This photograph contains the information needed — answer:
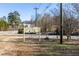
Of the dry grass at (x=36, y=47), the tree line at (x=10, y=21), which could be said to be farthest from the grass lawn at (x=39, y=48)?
the tree line at (x=10, y=21)

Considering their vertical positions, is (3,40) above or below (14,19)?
below

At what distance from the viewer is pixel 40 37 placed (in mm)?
3111

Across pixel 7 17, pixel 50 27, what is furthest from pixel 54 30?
pixel 7 17

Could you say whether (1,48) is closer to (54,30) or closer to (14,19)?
(14,19)

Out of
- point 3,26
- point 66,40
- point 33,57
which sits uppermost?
point 3,26

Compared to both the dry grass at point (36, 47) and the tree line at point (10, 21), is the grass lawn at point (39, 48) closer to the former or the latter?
the dry grass at point (36, 47)

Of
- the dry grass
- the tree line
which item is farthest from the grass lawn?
the tree line

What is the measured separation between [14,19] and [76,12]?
0.81 meters

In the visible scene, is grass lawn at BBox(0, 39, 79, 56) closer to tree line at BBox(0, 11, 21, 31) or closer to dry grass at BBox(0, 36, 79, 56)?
dry grass at BBox(0, 36, 79, 56)

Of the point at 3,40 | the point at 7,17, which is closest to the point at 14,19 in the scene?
the point at 7,17

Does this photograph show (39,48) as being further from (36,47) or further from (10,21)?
(10,21)

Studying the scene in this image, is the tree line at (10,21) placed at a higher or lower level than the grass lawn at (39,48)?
higher

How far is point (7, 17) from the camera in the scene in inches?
120

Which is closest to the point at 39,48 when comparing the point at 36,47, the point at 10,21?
the point at 36,47
